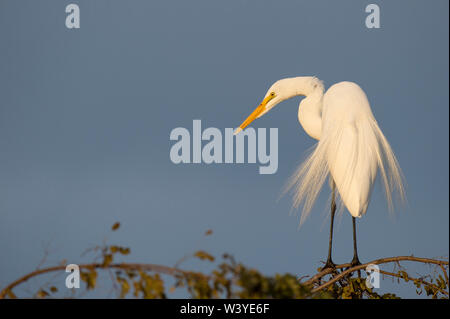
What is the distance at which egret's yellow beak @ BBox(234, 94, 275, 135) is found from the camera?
8.11 metres

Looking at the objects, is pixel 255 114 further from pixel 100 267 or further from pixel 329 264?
pixel 100 267

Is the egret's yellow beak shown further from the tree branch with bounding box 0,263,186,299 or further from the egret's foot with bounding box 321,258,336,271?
the tree branch with bounding box 0,263,186,299

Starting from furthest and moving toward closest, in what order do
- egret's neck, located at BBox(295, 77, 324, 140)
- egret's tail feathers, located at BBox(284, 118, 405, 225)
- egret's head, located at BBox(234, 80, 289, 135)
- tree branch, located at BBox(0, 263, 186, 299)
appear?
1. egret's head, located at BBox(234, 80, 289, 135)
2. egret's neck, located at BBox(295, 77, 324, 140)
3. egret's tail feathers, located at BBox(284, 118, 405, 225)
4. tree branch, located at BBox(0, 263, 186, 299)

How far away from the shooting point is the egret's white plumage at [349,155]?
598 centimetres

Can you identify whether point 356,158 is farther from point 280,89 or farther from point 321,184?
point 280,89

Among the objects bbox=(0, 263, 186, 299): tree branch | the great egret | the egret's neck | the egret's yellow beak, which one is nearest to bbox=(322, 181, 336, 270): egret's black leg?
the great egret

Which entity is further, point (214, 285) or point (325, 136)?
point (325, 136)

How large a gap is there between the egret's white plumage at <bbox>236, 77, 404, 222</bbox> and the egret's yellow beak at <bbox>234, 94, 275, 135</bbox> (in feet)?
3.92

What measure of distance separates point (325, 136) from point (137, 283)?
4.42 m

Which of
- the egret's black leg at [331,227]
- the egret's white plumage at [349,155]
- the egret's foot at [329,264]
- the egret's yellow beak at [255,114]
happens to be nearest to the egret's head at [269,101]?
the egret's yellow beak at [255,114]

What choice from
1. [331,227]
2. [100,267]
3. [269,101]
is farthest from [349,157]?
[100,267]

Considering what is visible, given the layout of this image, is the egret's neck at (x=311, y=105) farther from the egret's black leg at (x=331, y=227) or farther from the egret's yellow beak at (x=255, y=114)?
the egret's black leg at (x=331, y=227)
